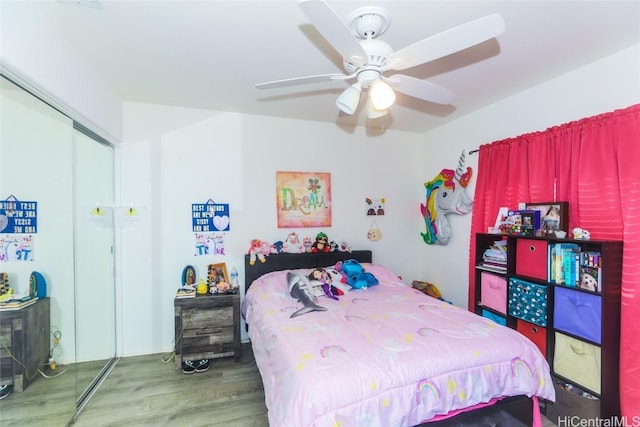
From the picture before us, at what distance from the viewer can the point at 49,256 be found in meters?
2.08

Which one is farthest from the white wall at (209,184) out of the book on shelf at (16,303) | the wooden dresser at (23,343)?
the book on shelf at (16,303)

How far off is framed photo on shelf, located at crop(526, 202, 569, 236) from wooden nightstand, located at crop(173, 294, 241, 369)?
263 cm

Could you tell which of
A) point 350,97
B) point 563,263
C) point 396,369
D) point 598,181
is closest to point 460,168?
point 598,181

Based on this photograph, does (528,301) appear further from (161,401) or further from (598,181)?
(161,401)

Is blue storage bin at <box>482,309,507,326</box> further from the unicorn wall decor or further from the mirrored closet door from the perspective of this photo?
the mirrored closet door

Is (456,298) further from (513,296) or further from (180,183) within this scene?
(180,183)

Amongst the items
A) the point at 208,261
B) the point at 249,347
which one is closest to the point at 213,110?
the point at 208,261

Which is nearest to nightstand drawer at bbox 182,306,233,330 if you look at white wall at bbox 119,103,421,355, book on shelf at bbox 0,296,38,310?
white wall at bbox 119,103,421,355

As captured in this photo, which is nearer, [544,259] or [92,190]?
[544,259]

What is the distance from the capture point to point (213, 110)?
10.3ft

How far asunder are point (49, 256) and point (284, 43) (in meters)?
2.17

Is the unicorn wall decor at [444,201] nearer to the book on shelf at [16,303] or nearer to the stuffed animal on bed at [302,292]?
the stuffed animal on bed at [302,292]

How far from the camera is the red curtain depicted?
1835mm

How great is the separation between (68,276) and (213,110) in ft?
6.43
